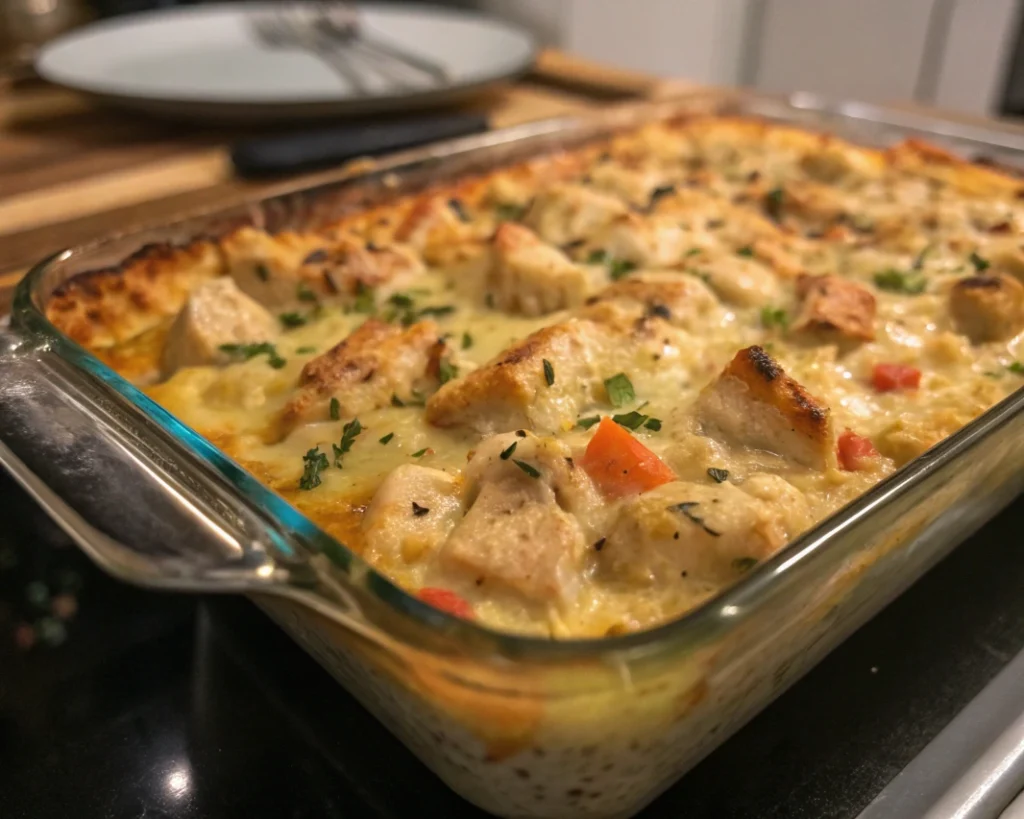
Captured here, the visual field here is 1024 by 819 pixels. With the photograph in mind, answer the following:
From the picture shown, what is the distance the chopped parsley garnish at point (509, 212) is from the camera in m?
1.95

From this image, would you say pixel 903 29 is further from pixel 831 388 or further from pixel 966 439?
pixel 966 439

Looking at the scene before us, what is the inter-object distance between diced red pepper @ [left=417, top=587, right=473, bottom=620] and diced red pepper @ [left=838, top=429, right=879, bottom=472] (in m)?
0.52

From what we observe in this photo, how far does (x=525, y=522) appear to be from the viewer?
0.96 meters

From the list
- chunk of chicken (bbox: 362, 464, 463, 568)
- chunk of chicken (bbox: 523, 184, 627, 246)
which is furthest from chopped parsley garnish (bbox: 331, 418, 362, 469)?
chunk of chicken (bbox: 523, 184, 627, 246)

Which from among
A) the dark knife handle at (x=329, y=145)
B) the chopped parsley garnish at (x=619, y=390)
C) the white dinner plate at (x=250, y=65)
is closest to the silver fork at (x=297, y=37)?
the white dinner plate at (x=250, y=65)

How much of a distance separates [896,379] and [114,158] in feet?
5.93

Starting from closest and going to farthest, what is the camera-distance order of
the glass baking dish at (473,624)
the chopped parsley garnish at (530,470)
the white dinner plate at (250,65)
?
the glass baking dish at (473,624), the chopped parsley garnish at (530,470), the white dinner plate at (250,65)

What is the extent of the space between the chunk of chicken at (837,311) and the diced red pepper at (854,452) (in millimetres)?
256

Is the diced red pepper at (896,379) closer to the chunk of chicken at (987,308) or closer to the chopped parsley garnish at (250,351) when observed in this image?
the chunk of chicken at (987,308)

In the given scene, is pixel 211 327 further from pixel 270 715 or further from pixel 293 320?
pixel 270 715

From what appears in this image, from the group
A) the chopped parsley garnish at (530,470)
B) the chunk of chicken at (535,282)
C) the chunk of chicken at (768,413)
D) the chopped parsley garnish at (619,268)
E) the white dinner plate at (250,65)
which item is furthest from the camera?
the white dinner plate at (250,65)

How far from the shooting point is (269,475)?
1.19 meters

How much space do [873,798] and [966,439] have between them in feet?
1.23

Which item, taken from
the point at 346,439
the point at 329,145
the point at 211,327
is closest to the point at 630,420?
the point at 346,439
